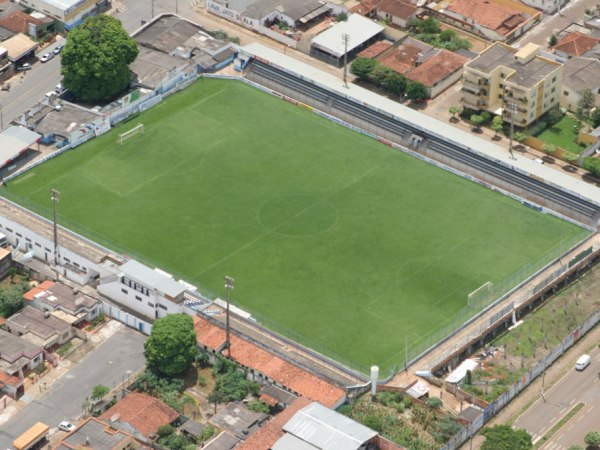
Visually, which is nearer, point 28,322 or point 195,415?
point 195,415

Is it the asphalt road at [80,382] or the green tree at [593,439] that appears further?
the asphalt road at [80,382]

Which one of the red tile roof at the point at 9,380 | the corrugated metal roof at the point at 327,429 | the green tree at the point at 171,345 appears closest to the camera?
the corrugated metal roof at the point at 327,429

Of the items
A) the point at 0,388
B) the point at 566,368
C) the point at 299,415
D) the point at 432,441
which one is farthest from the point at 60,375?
the point at 566,368

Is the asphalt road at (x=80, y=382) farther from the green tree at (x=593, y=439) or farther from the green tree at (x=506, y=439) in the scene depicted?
the green tree at (x=593, y=439)

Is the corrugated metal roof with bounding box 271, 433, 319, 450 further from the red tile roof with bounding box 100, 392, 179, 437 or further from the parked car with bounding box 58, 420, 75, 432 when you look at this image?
the parked car with bounding box 58, 420, 75, 432

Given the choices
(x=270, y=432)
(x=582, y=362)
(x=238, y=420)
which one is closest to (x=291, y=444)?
(x=270, y=432)

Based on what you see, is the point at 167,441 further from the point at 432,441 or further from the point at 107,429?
the point at 432,441

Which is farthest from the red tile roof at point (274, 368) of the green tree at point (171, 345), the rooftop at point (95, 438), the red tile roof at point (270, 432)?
the rooftop at point (95, 438)

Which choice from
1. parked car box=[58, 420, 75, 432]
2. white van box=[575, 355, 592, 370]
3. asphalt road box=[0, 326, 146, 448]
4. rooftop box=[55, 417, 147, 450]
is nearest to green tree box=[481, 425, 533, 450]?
white van box=[575, 355, 592, 370]
